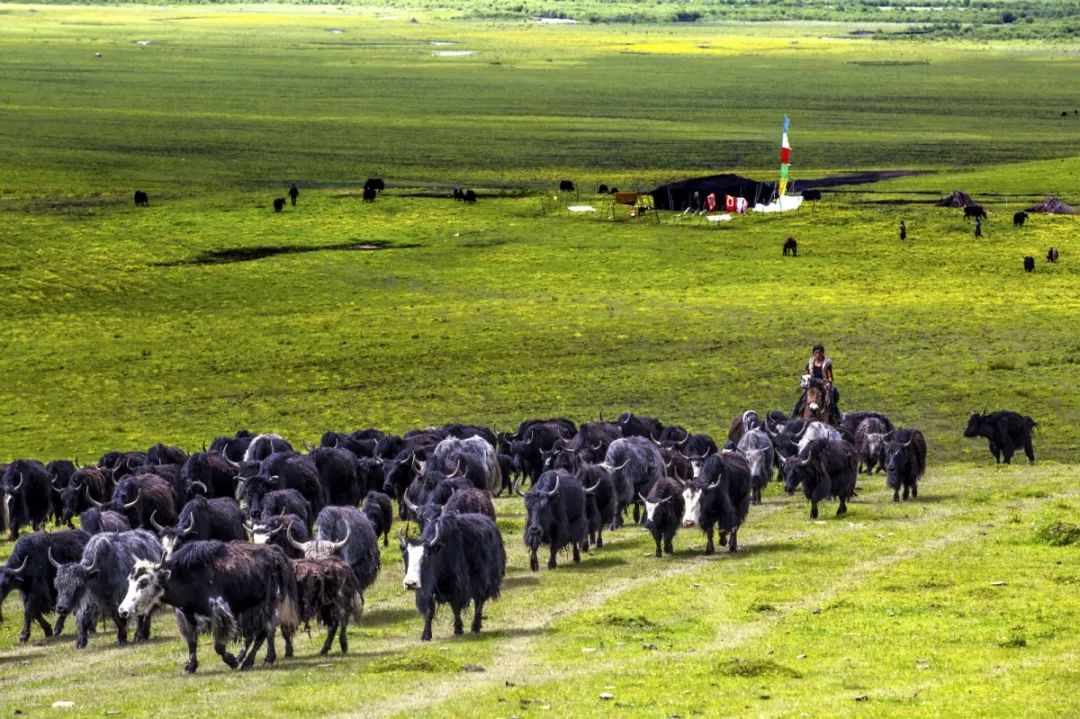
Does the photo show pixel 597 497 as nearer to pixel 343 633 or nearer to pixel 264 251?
pixel 343 633

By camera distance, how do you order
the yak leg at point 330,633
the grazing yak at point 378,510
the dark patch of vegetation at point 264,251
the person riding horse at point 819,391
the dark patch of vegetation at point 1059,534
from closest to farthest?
1. the yak leg at point 330,633
2. the dark patch of vegetation at point 1059,534
3. the grazing yak at point 378,510
4. the person riding horse at point 819,391
5. the dark patch of vegetation at point 264,251

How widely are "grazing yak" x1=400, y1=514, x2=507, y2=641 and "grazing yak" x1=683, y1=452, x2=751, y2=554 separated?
5.58 meters

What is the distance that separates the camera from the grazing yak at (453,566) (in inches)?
814

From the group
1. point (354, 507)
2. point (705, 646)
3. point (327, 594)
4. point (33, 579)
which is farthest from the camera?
point (354, 507)

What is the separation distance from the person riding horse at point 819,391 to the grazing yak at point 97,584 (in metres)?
16.6

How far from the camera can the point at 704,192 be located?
83250 mm

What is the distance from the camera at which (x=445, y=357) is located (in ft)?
165

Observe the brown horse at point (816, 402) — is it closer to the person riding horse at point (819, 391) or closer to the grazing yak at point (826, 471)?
the person riding horse at point (819, 391)

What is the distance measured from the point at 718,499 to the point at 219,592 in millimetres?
9532

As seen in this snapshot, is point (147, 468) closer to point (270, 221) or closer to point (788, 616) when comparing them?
point (788, 616)

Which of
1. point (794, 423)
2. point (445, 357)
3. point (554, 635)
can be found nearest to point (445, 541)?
point (554, 635)

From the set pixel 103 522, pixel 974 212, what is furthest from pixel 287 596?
pixel 974 212

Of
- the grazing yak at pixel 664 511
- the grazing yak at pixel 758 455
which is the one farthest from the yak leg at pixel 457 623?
the grazing yak at pixel 758 455

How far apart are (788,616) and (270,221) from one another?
57724mm
